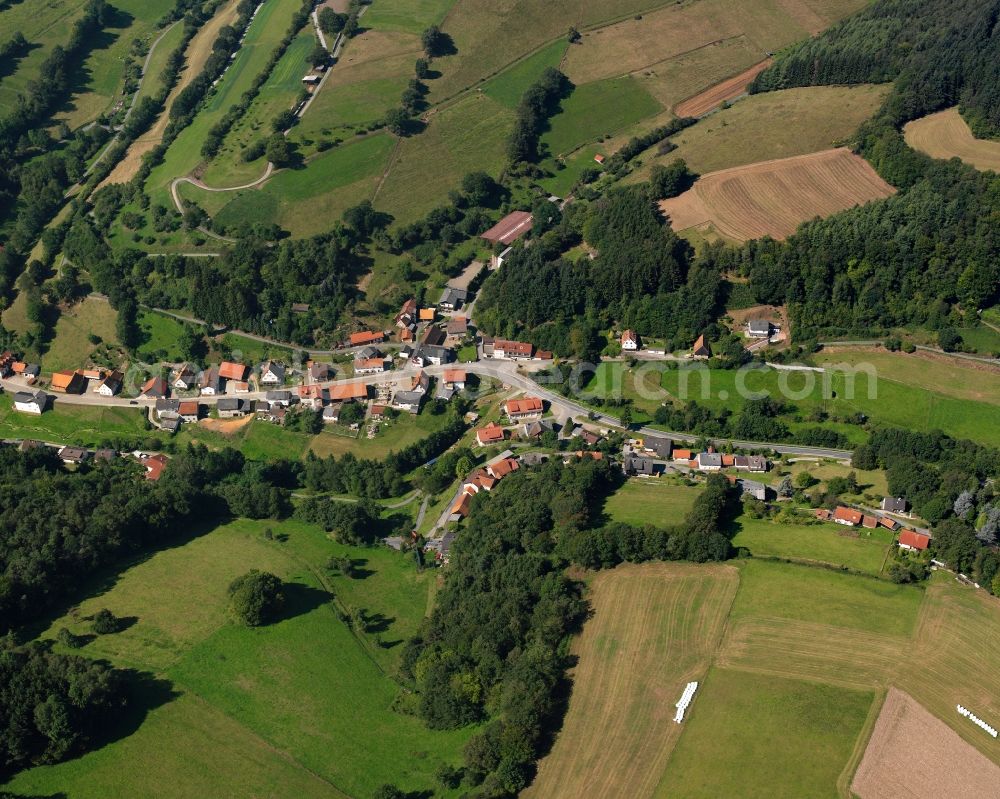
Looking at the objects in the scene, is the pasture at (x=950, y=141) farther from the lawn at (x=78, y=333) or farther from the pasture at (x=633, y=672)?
the lawn at (x=78, y=333)

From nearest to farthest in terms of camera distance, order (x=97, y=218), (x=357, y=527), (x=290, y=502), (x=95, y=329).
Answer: (x=357, y=527), (x=290, y=502), (x=95, y=329), (x=97, y=218)

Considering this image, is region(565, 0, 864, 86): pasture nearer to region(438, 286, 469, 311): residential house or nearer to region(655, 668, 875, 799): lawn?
region(438, 286, 469, 311): residential house

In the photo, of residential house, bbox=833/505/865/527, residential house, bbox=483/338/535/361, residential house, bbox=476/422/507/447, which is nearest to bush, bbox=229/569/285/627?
residential house, bbox=476/422/507/447

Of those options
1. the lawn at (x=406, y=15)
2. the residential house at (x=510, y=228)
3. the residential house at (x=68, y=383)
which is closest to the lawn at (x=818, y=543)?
the residential house at (x=510, y=228)

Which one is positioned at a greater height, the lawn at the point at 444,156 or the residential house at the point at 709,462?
the lawn at the point at 444,156

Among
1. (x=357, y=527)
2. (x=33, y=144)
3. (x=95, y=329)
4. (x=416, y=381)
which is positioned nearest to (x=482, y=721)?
(x=357, y=527)

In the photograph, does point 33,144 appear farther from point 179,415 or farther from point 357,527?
point 357,527
